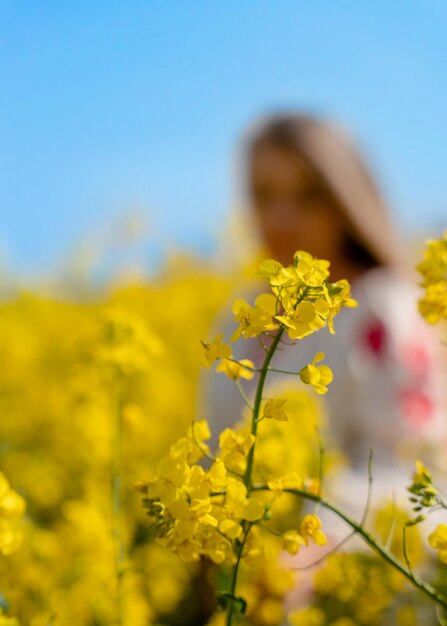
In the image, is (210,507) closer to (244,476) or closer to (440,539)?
(244,476)

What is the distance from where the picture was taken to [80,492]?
9.16 ft

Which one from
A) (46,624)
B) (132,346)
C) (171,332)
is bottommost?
(171,332)

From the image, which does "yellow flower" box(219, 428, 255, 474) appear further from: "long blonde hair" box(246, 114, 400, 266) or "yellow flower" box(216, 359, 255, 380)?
"long blonde hair" box(246, 114, 400, 266)

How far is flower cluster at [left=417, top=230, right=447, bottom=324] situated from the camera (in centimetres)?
97

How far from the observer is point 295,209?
2.73 metres

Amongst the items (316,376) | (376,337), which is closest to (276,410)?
(316,376)

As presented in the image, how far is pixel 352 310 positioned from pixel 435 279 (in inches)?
65.2

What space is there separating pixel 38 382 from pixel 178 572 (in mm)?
2165

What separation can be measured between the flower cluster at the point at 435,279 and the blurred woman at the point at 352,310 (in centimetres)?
129

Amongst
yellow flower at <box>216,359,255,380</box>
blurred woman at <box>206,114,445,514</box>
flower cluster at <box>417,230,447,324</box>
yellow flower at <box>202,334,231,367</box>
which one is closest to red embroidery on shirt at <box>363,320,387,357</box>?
blurred woman at <box>206,114,445,514</box>

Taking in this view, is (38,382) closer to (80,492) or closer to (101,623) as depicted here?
(80,492)

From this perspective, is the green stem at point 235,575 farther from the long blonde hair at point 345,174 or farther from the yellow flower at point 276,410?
the long blonde hair at point 345,174

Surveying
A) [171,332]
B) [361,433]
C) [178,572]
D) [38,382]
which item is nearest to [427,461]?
[361,433]

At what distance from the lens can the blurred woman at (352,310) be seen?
2508mm
